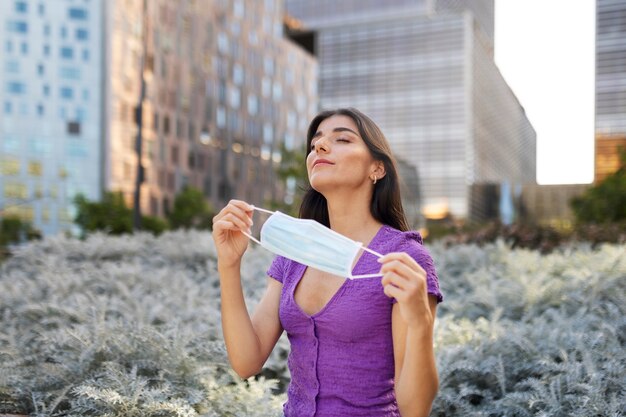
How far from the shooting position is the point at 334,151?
2541 millimetres

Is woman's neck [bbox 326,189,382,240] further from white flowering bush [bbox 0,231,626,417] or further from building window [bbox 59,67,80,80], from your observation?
building window [bbox 59,67,80,80]

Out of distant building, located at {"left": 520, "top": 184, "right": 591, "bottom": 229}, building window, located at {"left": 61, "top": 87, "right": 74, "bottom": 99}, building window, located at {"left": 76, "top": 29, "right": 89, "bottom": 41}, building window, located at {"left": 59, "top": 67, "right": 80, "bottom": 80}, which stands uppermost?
building window, located at {"left": 76, "top": 29, "right": 89, "bottom": 41}

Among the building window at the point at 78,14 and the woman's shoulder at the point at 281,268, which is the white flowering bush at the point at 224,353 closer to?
the woman's shoulder at the point at 281,268

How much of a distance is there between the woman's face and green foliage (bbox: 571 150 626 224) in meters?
19.8

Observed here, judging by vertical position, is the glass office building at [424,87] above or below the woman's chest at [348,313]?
above

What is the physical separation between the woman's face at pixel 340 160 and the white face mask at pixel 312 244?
11.2 inches

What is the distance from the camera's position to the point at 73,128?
54188 millimetres

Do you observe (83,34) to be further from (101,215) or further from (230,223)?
(230,223)

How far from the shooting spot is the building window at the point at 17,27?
5434 centimetres

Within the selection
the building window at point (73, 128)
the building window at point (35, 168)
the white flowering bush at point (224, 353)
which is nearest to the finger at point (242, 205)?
the white flowering bush at point (224, 353)

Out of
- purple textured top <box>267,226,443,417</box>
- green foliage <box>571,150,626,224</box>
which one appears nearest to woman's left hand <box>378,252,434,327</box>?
purple textured top <box>267,226,443,417</box>

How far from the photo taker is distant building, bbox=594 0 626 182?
104m

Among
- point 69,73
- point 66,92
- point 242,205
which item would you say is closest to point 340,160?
point 242,205

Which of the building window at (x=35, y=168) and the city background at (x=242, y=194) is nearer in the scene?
the city background at (x=242, y=194)
